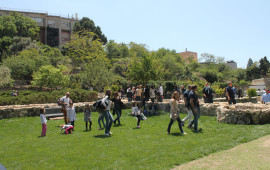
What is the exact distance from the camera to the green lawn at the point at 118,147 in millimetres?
5445

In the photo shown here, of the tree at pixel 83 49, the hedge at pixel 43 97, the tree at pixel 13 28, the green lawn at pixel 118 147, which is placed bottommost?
the green lawn at pixel 118 147

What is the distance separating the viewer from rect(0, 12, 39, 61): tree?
47241mm

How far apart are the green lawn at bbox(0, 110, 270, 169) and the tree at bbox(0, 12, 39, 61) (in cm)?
4369

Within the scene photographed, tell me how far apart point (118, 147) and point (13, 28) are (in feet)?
172

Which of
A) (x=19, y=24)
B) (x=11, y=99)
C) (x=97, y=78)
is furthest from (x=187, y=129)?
(x=19, y=24)

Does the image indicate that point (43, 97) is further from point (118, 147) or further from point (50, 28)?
point (50, 28)

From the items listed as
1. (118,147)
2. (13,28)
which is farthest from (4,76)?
(118,147)

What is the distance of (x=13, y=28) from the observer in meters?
49.9

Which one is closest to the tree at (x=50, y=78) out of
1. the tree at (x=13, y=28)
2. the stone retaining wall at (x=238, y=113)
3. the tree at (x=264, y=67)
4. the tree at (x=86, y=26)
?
the stone retaining wall at (x=238, y=113)

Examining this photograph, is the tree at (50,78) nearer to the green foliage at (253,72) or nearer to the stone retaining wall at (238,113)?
the stone retaining wall at (238,113)

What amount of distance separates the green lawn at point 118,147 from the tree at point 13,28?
43.7 meters

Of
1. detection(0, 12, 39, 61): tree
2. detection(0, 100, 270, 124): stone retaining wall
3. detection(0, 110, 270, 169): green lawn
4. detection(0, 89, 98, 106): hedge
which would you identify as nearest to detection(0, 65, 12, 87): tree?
detection(0, 89, 98, 106): hedge

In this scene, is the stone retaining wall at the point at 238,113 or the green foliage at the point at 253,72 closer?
the stone retaining wall at the point at 238,113

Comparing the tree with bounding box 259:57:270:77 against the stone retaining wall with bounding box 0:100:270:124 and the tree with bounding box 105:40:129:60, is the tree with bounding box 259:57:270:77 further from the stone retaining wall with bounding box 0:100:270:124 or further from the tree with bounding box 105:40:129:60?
the stone retaining wall with bounding box 0:100:270:124
